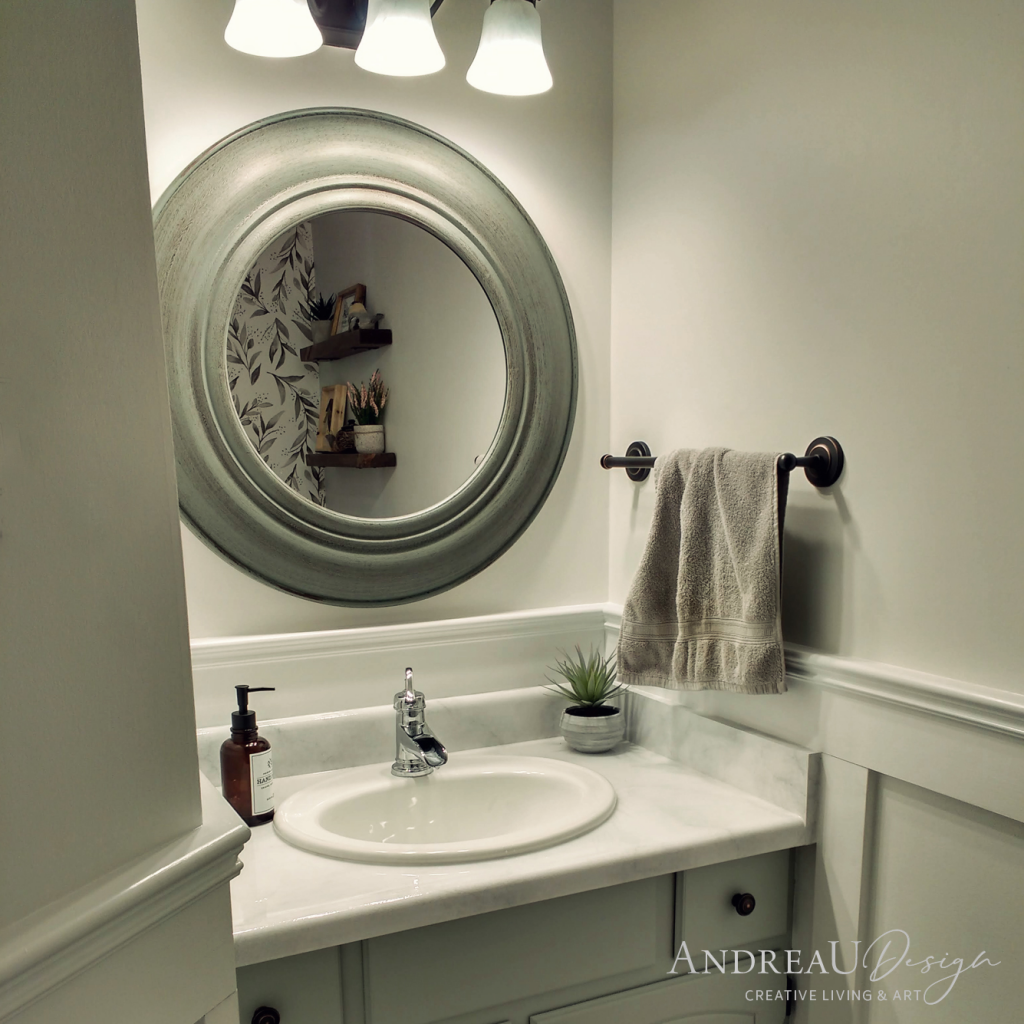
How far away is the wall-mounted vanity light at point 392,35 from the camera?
→ 121 centimetres

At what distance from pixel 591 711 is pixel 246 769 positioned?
576 mm

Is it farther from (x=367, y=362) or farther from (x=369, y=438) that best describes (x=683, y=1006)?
(x=367, y=362)

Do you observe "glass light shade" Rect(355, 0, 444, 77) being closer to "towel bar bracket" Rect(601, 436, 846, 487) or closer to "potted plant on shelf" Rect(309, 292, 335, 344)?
"potted plant on shelf" Rect(309, 292, 335, 344)

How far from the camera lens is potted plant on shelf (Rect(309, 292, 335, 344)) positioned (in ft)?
4.45

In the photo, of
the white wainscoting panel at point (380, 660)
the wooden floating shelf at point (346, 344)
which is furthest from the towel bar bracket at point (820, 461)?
the wooden floating shelf at point (346, 344)

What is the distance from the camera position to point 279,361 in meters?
1.34

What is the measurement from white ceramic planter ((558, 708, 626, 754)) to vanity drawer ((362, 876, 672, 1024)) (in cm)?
33

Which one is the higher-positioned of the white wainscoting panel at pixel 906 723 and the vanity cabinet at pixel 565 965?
the white wainscoting panel at pixel 906 723

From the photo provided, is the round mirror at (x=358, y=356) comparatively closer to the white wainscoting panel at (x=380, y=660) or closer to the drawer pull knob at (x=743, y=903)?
the white wainscoting panel at (x=380, y=660)

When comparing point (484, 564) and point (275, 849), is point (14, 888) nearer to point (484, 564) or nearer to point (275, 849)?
point (275, 849)

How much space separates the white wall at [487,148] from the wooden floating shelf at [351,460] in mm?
219

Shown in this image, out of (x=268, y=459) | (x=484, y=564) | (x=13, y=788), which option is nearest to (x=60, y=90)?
(x=13, y=788)

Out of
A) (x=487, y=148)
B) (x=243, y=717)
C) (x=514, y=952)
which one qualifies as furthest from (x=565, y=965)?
(x=487, y=148)

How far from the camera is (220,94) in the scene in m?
1.30
